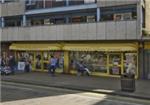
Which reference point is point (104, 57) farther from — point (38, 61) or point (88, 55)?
point (38, 61)

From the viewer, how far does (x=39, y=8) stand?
30156mm

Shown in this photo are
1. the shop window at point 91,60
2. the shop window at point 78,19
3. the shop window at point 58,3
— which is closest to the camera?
→ the shop window at point 91,60

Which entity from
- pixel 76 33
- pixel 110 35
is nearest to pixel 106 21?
pixel 110 35

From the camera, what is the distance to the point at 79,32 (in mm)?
26359

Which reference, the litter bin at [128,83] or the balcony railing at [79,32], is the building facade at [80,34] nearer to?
the balcony railing at [79,32]

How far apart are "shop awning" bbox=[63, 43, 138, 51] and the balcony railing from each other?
0.68m

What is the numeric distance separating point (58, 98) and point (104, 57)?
11276 millimetres

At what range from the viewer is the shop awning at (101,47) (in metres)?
24.2

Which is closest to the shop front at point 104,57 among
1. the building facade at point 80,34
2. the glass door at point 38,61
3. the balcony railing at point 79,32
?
the building facade at point 80,34

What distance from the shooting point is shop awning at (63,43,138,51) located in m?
24.2

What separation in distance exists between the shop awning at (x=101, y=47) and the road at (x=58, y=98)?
22.8 feet

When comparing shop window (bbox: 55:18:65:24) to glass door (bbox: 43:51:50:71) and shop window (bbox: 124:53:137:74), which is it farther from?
shop window (bbox: 124:53:137:74)

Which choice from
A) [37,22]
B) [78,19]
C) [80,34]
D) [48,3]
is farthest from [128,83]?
[37,22]

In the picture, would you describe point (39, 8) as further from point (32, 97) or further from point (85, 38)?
point (32, 97)
